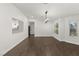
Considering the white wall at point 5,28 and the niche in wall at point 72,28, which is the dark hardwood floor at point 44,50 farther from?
the niche in wall at point 72,28

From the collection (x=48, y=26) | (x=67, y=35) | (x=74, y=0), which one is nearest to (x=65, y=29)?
(x=67, y=35)

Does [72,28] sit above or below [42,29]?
above

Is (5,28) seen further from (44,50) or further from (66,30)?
(66,30)

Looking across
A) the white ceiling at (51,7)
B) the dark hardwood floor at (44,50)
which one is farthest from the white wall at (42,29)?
the dark hardwood floor at (44,50)

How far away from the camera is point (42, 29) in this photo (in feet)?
44.8

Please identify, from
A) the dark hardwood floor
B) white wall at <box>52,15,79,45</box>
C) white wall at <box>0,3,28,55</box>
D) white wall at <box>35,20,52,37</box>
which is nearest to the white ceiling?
white wall at <box>0,3,28,55</box>

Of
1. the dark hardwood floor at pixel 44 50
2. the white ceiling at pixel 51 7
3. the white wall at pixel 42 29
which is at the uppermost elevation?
the white ceiling at pixel 51 7

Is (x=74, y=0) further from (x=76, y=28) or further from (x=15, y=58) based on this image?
(x=76, y=28)

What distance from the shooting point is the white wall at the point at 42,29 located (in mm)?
13320

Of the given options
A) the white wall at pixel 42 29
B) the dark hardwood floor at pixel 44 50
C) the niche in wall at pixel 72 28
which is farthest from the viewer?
the white wall at pixel 42 29

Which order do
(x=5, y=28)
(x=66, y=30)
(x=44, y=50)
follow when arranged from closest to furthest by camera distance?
(x=5, y=28)
(x=44, y=50)
(x=66, y=30)

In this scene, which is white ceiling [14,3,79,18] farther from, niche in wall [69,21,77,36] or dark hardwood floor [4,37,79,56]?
dark hardwood floor [4,37,79,56]

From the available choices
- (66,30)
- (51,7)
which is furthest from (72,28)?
(51,7)

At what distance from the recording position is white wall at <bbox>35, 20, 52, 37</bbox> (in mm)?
13320
